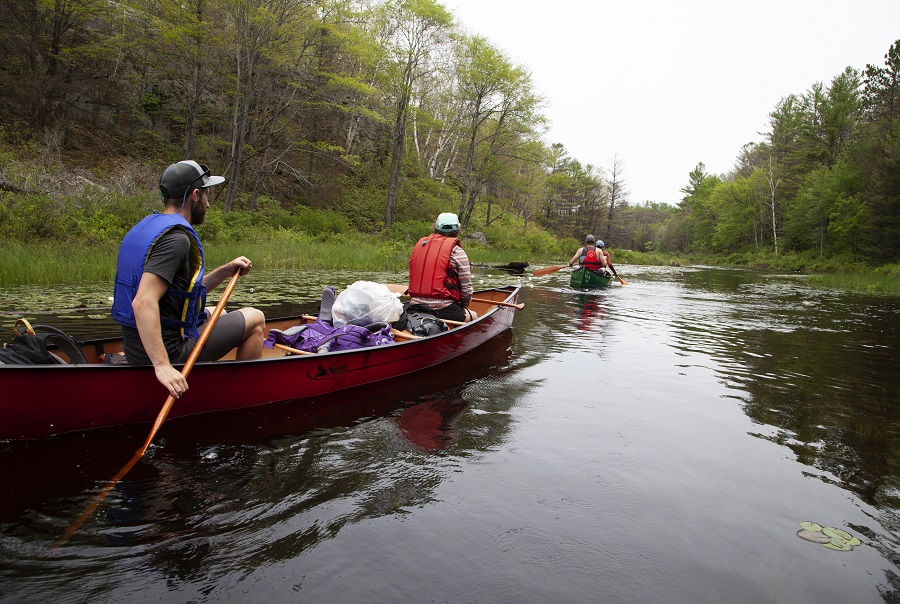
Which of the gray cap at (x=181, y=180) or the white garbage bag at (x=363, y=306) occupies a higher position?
the gray cap at (x=181, y=180)

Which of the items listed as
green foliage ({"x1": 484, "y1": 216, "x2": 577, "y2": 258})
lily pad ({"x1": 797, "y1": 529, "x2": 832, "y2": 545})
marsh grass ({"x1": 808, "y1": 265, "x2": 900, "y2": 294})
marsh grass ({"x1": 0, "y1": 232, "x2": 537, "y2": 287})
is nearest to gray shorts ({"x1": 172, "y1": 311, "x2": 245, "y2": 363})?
lily pad ({"x1": 797, "y1": 529, "x2": 832, "y2": 545})

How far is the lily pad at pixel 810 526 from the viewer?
3030 millimetres

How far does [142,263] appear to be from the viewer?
310 cm

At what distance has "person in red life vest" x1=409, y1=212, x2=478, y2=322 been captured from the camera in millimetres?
6121

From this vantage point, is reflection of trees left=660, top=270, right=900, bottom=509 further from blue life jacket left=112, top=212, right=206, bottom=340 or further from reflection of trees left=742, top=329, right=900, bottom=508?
blue life jacket left=112, top=212, right=206, bottom=340

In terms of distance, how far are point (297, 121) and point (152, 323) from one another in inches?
1040

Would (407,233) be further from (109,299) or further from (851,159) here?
(851,159)

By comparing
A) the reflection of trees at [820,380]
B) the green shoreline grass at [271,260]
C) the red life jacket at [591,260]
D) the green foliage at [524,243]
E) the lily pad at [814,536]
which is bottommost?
the lily pad at [814,536]

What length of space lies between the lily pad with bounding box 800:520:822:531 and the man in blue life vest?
3694mm

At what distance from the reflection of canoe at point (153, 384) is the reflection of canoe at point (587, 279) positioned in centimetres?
1044

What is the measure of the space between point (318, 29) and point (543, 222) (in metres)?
40.9

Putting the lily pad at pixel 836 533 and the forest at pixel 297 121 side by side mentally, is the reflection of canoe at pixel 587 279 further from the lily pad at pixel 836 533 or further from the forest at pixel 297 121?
the lily pad at pixel 836 533

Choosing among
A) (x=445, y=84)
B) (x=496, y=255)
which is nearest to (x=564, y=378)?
(x=496, y=255)

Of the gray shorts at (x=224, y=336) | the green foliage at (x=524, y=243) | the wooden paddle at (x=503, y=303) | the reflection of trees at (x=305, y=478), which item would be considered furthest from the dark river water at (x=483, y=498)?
the green foliage at (x=524, y=243)
